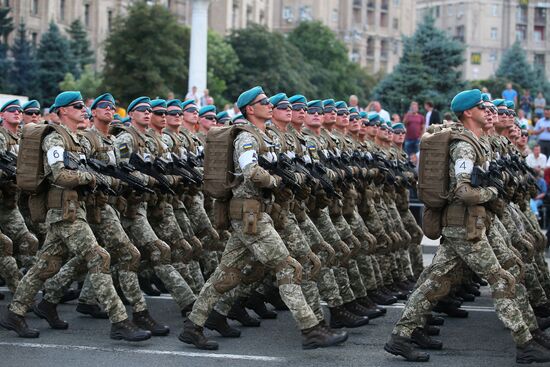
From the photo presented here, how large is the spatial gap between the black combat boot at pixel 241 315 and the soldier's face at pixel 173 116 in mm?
2472

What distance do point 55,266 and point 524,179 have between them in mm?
4856

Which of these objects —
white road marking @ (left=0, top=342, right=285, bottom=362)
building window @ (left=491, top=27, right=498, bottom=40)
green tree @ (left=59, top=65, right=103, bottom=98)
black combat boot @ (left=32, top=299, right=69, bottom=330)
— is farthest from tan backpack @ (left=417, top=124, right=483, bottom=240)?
building window @ (left=491, top=27, right=498, bottom=40)

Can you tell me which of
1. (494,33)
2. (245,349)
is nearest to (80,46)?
(245,349)

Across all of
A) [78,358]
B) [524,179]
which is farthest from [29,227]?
[524,179]

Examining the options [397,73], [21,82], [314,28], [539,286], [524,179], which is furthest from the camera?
[314,28]

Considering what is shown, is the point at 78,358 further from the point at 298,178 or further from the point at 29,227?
the point at 29,227

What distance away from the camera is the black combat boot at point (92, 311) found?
1198cm

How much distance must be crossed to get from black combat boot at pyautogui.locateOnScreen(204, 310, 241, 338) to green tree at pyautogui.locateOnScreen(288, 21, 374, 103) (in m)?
76.8

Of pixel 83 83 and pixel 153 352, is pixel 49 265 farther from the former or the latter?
pixel 83 83

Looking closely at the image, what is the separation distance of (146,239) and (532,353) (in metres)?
3.56

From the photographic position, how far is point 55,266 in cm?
1073

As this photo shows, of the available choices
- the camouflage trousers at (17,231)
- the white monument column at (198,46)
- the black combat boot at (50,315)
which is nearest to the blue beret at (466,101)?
the black combat boot at (50,315)

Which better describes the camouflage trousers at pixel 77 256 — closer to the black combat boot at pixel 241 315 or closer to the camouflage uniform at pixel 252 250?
the camouflage uniform at pixel 252 250

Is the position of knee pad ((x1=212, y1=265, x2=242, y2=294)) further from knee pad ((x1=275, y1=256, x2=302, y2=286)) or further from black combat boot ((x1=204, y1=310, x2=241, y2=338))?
black combat boot ((x1=204, y1=310, x2=241, y2=338))
